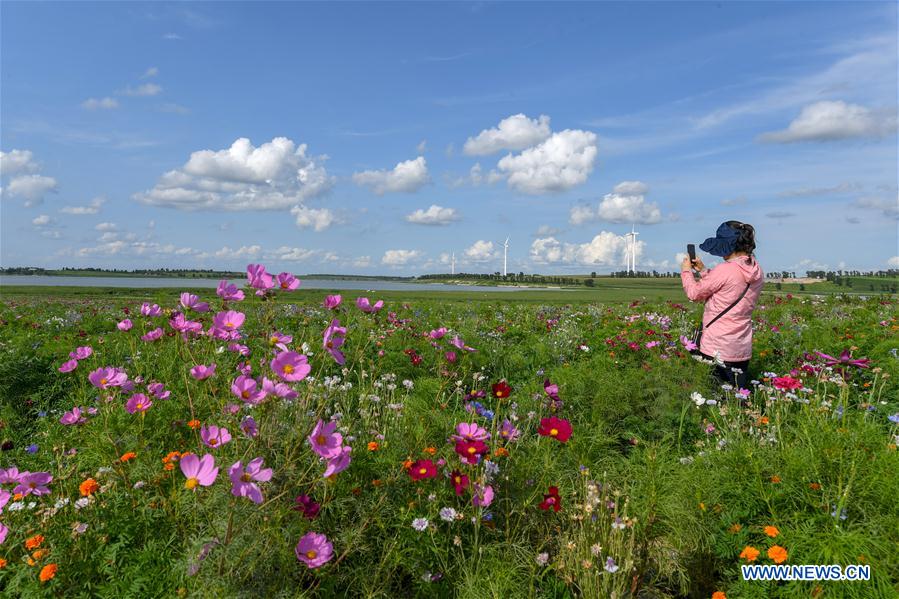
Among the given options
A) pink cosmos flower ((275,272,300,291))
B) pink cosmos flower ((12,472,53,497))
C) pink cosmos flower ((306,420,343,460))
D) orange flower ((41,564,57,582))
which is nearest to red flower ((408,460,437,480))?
pink cosmos flower ((306,420,343,460))

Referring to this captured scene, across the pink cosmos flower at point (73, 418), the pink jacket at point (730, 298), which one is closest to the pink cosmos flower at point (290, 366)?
the pink cosmos flower at point (73, 418)

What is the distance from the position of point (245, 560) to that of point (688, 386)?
4281mm

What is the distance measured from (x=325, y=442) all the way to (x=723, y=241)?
4768mm

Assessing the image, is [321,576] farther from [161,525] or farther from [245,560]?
[161,525]

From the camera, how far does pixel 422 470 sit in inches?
95.6

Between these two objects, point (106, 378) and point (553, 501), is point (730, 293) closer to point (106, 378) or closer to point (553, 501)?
point (553, 501)

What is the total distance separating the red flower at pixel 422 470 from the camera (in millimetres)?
2402

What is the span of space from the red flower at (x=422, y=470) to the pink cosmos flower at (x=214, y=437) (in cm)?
85

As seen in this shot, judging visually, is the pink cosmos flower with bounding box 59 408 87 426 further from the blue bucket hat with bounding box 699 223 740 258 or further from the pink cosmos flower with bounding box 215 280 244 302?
the blue bucket hat with bounding box 699 223 740 258

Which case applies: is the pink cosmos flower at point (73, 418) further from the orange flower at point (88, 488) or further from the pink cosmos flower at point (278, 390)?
the pink cosmos flower at point (278, 390)

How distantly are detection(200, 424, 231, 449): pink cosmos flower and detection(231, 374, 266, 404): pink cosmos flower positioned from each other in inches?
6.9

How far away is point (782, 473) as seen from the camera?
114 inches

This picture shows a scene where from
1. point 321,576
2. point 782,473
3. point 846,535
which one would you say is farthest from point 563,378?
point 321,576

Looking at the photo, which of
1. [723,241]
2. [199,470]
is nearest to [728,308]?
[723,241]
